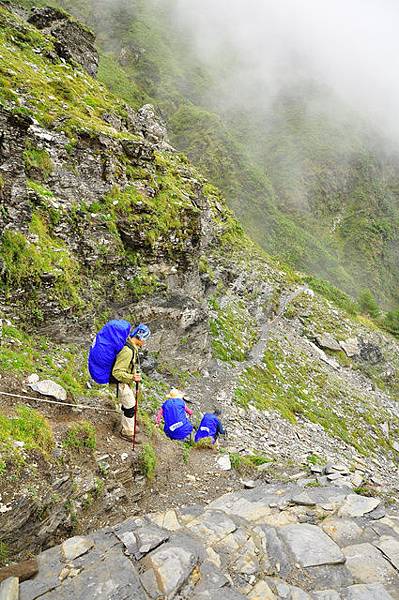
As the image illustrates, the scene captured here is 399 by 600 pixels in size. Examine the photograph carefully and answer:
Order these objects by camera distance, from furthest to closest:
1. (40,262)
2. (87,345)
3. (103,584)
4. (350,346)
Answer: (350,346) → (87,345) → (40,262) → (103,584)

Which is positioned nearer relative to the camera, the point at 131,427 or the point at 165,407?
the point at 131,427

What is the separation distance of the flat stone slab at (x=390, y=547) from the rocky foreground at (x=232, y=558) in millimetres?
19

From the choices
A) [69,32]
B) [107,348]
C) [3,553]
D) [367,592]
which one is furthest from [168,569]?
[69,32]

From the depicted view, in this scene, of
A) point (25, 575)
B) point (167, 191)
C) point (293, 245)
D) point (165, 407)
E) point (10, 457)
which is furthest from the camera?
point (293, 245)

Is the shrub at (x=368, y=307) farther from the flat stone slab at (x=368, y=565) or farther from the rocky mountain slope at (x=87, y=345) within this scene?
the flat stone slab at (x=368, y=565)

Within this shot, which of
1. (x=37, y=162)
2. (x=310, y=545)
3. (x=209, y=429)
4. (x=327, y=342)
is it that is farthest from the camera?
(x=327, y=342)

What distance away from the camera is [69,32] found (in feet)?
103

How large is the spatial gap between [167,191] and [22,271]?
10.9m

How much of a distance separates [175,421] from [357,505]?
5.59 m

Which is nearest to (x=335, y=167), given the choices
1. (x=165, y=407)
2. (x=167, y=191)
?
(x=167, y=191)

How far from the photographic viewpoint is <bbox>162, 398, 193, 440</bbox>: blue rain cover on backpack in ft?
39.4

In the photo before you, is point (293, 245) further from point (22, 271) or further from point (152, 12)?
point (152, 12)

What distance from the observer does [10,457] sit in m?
6.33

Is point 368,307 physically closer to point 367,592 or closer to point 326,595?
point 367,592
